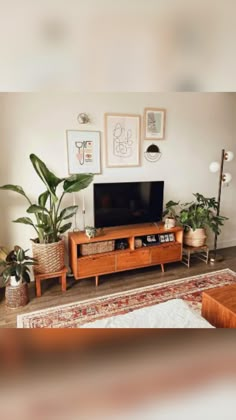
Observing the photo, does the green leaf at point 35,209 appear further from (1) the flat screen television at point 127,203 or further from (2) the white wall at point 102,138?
(1) the flat screen television at point 127,203

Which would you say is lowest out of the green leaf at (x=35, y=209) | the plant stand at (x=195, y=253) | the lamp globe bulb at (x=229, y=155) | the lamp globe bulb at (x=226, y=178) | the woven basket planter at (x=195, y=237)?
the plant stand at (x=195, y=253)

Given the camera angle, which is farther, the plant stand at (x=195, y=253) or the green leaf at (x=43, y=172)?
Answer: the plant stand at (x=195, y=253)

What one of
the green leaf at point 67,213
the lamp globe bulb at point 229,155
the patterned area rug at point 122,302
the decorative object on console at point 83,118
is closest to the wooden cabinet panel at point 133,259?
the patterned area rug at point 122,302

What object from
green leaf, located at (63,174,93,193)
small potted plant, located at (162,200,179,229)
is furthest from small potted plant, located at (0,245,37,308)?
small potted plant, located at (162,200,179,229)

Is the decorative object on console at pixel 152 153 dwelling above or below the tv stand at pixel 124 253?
above

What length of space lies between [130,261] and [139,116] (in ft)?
5.67

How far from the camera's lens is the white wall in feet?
8.89

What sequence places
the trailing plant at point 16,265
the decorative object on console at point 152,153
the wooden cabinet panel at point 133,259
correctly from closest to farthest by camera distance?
1. the trailing plant at point 16,265
2. the wooden cabinet panel at point 133,259
3. the decorative object on console at point 152,153

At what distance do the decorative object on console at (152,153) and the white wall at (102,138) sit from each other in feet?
0.18

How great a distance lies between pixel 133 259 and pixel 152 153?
1351 mm

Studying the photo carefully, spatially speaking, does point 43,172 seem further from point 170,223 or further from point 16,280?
point 170,223

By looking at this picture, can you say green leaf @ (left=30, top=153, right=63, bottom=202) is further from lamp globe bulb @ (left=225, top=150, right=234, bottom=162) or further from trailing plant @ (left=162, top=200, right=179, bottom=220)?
lamp globe bulb @ (left=225, top=150, right=234, bottom=162)

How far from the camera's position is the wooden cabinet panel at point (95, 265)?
2793 millimetres
